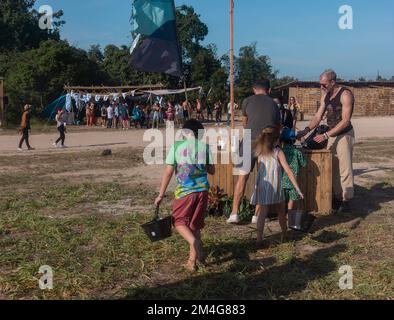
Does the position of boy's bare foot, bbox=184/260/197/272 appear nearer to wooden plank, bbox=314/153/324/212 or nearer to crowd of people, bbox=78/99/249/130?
wooden plank, bbox=314/153/324/212

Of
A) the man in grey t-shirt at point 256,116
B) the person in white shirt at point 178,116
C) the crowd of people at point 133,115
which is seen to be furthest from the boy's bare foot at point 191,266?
the person in white shirt at point 178,116

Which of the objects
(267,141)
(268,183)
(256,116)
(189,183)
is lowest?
(268,183)

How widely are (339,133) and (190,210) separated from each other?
10.8ft

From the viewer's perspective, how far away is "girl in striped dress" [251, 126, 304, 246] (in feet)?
19.6

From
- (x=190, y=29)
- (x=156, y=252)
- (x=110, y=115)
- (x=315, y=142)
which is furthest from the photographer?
(x=190, y=29)

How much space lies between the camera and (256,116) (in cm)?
679

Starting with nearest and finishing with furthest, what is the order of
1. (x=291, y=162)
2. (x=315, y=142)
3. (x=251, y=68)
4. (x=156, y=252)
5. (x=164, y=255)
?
(x=164, y=255) < (x=156, y=252) < (x=291, y=162) < (x=315, y=142) < (x=251, y=68)

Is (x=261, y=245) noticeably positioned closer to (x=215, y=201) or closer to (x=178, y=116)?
(x=215, y=201)

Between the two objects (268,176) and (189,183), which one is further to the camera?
(268,176)

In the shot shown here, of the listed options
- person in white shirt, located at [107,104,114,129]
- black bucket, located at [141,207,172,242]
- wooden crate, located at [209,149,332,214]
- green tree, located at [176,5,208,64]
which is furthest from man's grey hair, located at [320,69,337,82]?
green tree, located at [176,5,208,64]

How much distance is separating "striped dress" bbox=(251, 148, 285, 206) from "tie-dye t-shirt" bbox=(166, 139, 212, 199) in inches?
39.8

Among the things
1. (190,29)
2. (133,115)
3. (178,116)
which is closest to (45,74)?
(133,115)
